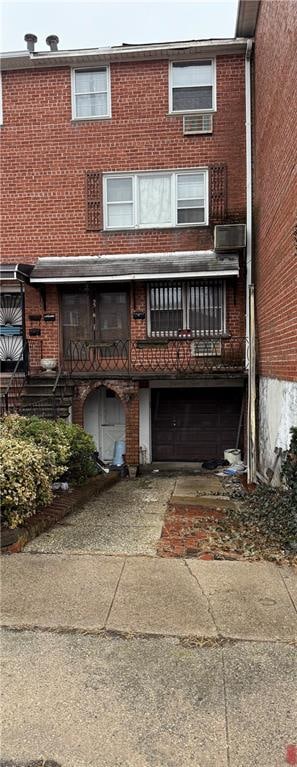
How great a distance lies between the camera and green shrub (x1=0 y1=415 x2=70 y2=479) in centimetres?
665

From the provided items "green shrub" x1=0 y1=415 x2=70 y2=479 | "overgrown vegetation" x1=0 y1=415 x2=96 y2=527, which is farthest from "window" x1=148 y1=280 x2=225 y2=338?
"green shrub" x1=0 y1=415 x2=70 y2=479

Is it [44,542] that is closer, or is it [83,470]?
[44,542]

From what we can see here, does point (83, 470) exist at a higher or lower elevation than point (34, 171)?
lower

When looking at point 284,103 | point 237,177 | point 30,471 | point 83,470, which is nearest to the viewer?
point 30,471

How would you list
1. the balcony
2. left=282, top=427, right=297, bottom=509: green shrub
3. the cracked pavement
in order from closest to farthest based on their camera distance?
the cracked pavement, left=282, top=427, right=297, bottom=509: green shrub, the balcony

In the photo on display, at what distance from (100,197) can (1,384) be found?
494 centimetres

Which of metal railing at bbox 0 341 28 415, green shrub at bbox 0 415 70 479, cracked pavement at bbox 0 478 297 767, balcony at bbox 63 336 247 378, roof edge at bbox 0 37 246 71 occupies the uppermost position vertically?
roof edge at bbox 0 37 246 71

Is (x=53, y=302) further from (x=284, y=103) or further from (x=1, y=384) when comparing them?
(x=284, y=103)

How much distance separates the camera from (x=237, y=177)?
11.3 m

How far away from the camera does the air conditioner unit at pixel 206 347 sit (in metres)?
11.5

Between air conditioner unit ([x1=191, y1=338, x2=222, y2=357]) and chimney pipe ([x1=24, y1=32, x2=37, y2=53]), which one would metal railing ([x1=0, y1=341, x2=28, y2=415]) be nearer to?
air conditioner unit ([x1=191, y1=338, x2=222, y2=357])

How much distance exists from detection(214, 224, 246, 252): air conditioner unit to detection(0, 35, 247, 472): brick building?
60 cm

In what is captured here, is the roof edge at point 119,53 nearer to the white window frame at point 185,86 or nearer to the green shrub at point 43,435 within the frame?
the white window frame at point 185,86

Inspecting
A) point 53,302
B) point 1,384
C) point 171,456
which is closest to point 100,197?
point 53,302
